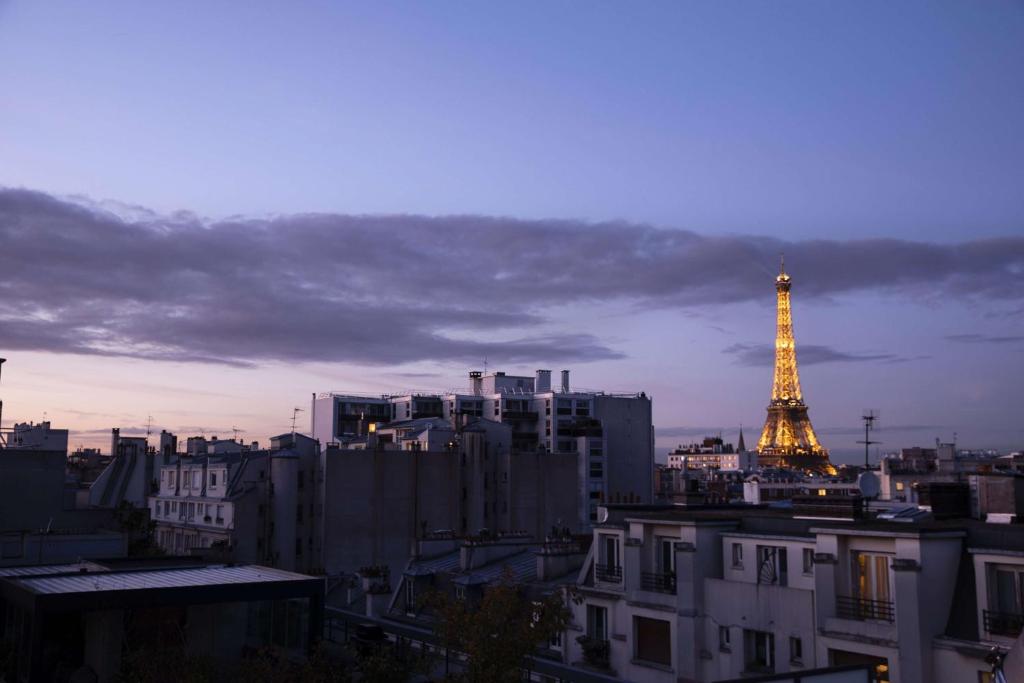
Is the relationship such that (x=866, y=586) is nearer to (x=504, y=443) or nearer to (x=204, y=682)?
(x=204, y=682)

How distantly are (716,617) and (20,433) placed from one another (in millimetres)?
86149

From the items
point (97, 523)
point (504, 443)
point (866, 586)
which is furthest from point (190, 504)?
point (866, 586)

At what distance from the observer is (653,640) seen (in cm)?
3434

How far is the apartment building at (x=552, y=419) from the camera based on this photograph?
115812 mm

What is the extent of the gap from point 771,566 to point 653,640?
5.31 m

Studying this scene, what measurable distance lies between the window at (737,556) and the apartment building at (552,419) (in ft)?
224

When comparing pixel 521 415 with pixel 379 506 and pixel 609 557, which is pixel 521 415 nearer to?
pixel 379 506

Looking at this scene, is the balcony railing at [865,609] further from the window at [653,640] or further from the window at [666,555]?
the window at [666,555]

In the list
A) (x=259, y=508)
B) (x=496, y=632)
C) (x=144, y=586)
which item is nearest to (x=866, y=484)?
(x=496, y=632)

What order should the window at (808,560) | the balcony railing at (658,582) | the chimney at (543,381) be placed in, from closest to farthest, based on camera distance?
the window at (808,560) → the balcony railing at (658,582) → the chimney at (543,381)

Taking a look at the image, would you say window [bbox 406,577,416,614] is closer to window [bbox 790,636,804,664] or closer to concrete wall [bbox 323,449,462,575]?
window [bbox 790,636,804,664]

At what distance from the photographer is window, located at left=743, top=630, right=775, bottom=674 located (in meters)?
30.4

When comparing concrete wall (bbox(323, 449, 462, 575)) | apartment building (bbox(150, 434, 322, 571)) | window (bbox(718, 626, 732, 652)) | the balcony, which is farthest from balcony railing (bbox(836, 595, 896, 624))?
the balcony

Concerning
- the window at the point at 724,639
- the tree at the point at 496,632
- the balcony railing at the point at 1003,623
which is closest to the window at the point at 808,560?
the window at the point at 724,639
